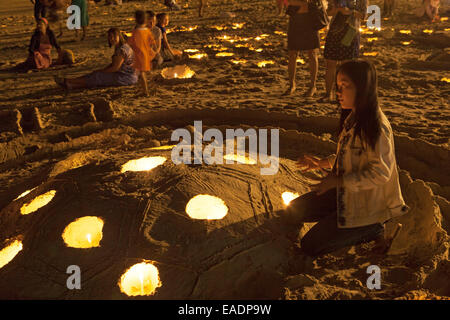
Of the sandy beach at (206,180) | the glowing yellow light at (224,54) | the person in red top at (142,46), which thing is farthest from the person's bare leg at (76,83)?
the glowing yellow light at (224,54)

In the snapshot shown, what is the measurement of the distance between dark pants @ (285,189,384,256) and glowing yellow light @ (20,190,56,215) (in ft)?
5.33

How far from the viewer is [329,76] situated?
5066 mm

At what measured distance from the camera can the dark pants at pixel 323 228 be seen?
221 cm

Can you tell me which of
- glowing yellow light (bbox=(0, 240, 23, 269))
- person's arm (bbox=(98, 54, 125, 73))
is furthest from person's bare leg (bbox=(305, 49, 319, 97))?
glowing yellow light (bbox=(0, 240, 23, 269))

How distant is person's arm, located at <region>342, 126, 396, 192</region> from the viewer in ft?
6.40

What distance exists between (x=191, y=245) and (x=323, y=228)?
795 mm

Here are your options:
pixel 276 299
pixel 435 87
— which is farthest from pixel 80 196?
pixel 435 87

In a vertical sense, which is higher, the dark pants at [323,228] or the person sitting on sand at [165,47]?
the person sitting on sand at [165,47]

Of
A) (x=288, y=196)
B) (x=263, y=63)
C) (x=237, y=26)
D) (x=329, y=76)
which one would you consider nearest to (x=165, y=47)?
(x=263, y=63)

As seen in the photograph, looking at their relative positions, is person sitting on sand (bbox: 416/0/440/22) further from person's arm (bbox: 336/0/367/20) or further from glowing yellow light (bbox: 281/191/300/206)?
glowing yellow light (bbox: 281/191/300/206)

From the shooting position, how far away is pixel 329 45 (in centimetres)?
476

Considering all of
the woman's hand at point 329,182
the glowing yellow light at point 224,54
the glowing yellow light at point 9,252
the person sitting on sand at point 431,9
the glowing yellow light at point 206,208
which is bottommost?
the glowing yellow light at point 9,252

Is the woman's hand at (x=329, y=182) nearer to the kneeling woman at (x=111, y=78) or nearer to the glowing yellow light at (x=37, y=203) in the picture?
the glowing yellow light at (x=37, y=203)

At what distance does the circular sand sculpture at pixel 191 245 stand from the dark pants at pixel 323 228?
0.11 meters
